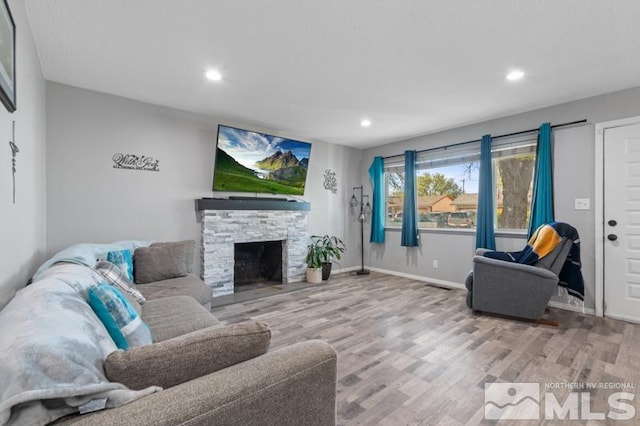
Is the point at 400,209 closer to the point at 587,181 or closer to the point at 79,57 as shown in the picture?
the point at 587,181

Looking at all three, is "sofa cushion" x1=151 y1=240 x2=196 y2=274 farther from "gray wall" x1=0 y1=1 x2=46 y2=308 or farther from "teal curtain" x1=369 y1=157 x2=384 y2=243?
"teal curtain" x1=369 y1=157 x2=384 y2=243

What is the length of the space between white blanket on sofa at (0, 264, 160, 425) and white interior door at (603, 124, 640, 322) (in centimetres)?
430

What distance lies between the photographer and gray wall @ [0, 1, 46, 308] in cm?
146

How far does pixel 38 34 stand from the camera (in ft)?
6.84

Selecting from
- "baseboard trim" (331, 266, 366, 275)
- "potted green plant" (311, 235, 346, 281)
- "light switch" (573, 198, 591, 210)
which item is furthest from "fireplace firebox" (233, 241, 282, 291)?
Answer: "light switch" (573, 198, 591, 210)

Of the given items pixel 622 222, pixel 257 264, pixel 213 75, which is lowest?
pixel 257 264

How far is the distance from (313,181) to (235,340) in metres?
4.25

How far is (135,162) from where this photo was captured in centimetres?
333

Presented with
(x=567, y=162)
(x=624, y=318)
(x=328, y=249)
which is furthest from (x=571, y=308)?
(x=328, y=249)

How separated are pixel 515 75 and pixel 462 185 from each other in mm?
1963

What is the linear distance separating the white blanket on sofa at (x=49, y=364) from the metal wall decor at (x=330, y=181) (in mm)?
4508

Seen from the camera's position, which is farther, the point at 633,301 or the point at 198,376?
the point at 633,301

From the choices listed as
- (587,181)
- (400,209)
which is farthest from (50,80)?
(587,181)

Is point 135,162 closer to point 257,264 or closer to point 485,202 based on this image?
point 257,264
